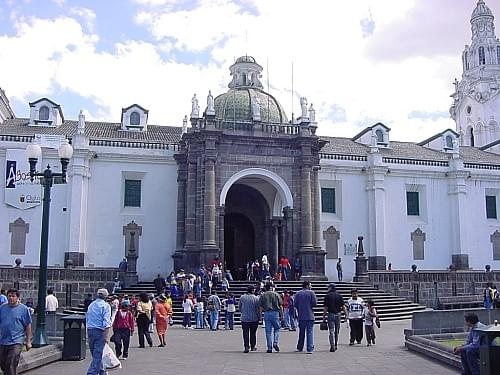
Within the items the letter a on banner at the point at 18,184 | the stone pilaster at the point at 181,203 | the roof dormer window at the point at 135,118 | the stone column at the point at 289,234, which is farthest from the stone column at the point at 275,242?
the letter a on banner at the point at 18,184

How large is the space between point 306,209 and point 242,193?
586cm

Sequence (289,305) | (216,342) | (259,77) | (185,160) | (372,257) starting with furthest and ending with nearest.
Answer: (259,77), (372,257), (185,160), (289,305), (216,342)

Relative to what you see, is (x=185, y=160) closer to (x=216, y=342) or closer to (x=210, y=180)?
(x=210, y=180)

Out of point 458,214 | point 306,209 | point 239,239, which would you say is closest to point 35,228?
point 239,239

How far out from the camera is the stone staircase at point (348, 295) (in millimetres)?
26356

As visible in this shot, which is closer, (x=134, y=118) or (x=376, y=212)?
(x=376, y=212)

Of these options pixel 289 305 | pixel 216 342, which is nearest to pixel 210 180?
pixel 289 305

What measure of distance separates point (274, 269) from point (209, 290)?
24.8 ft

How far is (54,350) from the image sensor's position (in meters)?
13.5

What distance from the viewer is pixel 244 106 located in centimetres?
3678

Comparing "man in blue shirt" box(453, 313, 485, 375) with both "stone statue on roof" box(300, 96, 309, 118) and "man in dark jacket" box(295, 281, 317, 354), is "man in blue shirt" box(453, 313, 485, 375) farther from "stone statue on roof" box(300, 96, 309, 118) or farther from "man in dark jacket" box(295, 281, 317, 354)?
"stone statue on roof" box(300, 96, 309, 118)

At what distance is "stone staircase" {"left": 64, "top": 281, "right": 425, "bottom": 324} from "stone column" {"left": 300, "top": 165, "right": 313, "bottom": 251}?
7.49 feet

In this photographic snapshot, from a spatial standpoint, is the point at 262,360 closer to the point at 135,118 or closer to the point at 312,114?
the point at 312,114

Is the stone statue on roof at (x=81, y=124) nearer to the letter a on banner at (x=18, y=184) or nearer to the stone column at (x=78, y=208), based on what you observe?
the stone column at (x=78, y=208)
